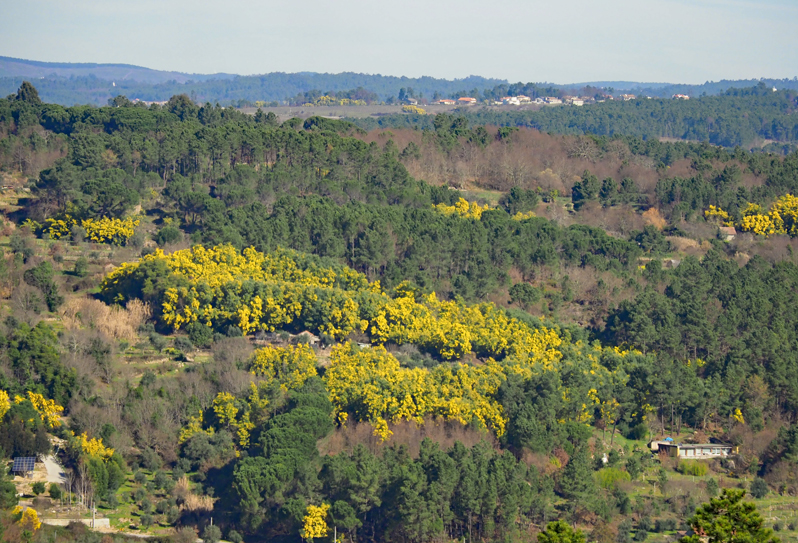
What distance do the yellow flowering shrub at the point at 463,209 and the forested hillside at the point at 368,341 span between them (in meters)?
0.22

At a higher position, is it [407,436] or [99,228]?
[99,228]

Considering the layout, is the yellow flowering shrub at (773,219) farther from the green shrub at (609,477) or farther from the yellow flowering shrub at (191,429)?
the yellow flowering shrub at (191,429)

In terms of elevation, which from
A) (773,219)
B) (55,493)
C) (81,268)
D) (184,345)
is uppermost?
(773,219)

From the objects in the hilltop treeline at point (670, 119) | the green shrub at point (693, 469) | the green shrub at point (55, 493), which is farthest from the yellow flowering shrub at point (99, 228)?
the hilltop treeline at point (670, 119)

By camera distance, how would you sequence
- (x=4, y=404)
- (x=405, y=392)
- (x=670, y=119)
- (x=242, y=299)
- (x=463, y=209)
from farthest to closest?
1. (x=670, y=119)
2. (x=463, y=209)
3. (x=242, y=299)
4. (x=405, y=392)
5. (x=4, y=404)

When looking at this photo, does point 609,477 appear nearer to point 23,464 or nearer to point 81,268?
point 23,464

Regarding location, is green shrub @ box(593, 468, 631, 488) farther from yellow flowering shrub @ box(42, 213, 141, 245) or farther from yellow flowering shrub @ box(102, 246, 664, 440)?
yellow flowering shrub @ box(42, 213, 141, 245)

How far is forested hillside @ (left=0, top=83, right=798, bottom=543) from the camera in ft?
126

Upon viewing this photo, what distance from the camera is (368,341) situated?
51.1m

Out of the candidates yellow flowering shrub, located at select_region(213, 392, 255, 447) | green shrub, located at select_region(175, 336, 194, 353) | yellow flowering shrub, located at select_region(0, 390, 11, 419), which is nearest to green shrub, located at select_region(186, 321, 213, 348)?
green shrub, located at select_region(175, 336, 194, 353)

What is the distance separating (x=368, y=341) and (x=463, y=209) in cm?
1815

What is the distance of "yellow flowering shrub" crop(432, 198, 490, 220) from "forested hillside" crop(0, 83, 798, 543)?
0.22 metres

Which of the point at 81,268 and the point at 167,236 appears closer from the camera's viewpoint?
the point at 81,268

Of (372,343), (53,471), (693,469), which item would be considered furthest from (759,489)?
(53,471)
